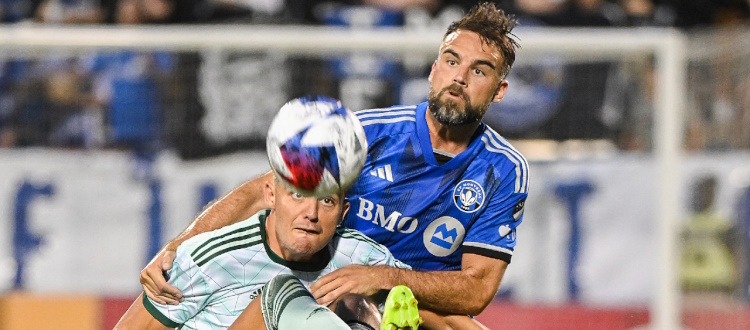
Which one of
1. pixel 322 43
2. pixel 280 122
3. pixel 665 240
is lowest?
pixel 665 240

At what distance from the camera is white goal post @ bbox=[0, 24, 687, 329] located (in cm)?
611

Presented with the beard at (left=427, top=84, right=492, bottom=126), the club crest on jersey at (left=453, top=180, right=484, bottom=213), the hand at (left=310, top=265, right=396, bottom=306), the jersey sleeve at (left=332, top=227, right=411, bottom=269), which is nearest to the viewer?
the hand at (left=310, top=265, right=396, bottom=306)

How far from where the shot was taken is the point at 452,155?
376 cm

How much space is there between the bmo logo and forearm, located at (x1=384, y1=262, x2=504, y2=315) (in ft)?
0.47

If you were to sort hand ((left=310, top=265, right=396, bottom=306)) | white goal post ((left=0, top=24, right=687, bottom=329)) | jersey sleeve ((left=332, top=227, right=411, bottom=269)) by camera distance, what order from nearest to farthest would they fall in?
1. hand ((left=310, top=265, right=396, bottom=306))
2. jersey sleeve ((left=332, top=227, right=411, bottom=269))
3. white goal post ((left=0, top=24, right=687, bottom=329))

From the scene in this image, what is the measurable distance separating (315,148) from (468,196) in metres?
0.86

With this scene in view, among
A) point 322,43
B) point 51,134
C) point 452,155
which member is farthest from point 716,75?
point 51,134

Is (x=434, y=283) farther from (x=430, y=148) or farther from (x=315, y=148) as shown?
(x=315, y=148)

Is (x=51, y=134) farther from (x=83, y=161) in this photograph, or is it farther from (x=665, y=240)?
(x=665, y=240)

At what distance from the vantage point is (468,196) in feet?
12.3

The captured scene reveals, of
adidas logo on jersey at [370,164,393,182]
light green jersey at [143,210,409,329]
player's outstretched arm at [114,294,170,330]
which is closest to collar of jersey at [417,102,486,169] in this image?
adidas logo on jersey at [370,164,393,182]

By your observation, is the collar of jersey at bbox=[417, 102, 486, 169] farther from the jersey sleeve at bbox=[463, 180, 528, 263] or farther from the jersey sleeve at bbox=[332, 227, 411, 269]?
the jersey sleeve at bbox=[332, 227, 411, 269]

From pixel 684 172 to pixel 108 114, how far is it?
3595 mm

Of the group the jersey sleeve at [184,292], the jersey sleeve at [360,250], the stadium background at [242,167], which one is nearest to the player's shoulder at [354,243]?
the jersey sleeve at [360,250]
